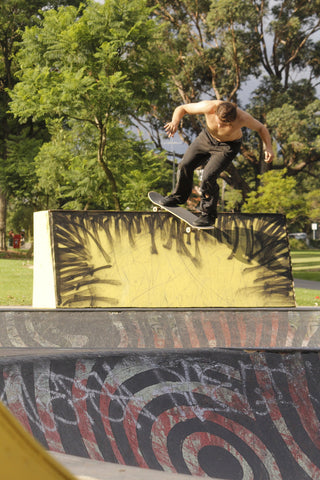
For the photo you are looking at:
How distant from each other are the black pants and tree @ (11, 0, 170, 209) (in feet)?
41.0

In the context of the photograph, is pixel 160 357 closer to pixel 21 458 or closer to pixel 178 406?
pixel 178 406

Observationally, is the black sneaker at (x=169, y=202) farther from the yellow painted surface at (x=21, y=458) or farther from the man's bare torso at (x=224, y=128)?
the yellow painted surface at (x=21, y=458)

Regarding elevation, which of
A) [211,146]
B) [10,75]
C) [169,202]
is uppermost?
[10,75]

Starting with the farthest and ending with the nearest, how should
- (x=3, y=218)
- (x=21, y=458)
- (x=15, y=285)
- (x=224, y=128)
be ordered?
(x=3, y=218) → (x=15, y=285) → (x=224, y=128) → (x=21, y=458)

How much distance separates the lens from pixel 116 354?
12.7ft

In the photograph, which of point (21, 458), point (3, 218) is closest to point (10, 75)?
point (3, 218)

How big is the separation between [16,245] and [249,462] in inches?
1810

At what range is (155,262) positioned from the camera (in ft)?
24.0

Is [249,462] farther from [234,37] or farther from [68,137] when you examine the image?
[234,37]

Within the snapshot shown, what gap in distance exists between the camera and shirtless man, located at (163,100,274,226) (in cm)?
689

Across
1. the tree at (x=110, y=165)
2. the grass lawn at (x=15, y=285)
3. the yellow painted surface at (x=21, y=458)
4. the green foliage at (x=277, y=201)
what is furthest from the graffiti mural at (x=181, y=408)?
the green foliage at (x=277, y=201)

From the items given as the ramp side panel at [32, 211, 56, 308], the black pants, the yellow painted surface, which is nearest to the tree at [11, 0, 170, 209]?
the black pants

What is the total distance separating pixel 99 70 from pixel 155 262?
15.0 meters

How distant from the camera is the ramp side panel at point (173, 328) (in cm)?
613
